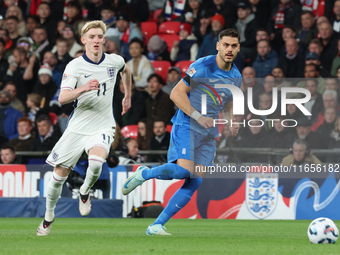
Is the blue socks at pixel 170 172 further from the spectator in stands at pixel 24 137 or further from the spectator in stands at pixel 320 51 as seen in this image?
the spectator in stands at pixel 320 51

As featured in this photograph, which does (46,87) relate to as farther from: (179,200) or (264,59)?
(179,200)

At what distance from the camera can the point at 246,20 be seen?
14.9 meters

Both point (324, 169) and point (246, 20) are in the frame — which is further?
point (246, 20)

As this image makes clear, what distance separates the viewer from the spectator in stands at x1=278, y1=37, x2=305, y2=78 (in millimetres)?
13258

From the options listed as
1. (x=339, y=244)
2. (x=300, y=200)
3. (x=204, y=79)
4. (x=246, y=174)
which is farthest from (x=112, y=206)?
(x=339, y=244)

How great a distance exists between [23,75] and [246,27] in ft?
19.1

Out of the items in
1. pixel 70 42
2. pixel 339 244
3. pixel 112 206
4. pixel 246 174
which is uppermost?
pixel 70 42

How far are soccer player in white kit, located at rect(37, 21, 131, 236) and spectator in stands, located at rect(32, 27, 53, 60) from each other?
357 inches

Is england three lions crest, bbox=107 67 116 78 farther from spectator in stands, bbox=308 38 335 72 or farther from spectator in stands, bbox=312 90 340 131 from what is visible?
spectator in stands, bbox=308 38 335 72

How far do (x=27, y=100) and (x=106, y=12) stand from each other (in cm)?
355

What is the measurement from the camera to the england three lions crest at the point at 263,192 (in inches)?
446

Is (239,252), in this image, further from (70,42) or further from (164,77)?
(70,42)

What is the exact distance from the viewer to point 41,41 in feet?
53.2

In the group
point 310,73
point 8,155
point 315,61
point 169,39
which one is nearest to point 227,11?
point 169,39
